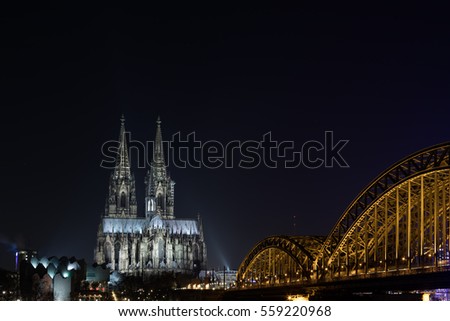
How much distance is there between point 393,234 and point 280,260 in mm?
42952

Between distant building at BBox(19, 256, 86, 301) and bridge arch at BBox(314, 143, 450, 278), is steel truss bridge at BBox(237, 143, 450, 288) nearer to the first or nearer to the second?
bridge arch at BBox(314, 143, 450, 278)

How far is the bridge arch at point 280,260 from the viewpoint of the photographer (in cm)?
11275

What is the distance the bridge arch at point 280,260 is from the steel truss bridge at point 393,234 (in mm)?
177

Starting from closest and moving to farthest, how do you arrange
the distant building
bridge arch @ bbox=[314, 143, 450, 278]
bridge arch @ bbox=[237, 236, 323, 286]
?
bridge arch @ bbox=[314, 143, 450, 278] < bridge arch @ bbox=[237, 236, 323, 286] < the distant building

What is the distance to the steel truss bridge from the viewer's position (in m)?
65.6

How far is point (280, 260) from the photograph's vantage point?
128625mm

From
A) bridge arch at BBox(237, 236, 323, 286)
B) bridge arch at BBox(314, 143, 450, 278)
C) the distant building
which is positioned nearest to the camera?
bridge arch at BBox(314, 143, 450, 278)

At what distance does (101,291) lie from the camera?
194 meters

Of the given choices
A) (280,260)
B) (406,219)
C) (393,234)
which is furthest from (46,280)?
(406,219)

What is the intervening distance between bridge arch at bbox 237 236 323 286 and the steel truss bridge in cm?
18

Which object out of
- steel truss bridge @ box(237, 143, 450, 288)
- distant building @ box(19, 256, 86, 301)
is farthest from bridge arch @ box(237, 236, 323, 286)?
distant building @ box(19, 256, 86, 301)

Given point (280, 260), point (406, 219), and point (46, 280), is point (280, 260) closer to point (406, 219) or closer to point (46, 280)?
point (406, 219)
